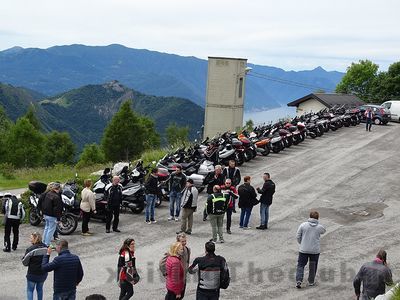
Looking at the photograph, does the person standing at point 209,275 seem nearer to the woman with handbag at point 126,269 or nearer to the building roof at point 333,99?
the woman with handbag at point 126,269

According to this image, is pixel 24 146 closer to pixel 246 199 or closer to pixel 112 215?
pixel 112 215

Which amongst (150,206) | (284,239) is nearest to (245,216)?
(284,239)

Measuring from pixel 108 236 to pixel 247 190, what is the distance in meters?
3.52

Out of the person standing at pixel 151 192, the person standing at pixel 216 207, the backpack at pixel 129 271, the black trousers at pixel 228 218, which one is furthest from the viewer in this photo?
the person standing at pixel 151 192

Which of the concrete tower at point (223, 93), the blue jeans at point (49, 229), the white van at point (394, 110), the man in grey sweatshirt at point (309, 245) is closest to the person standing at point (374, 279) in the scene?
the man in grey sweatshirt at point (309, 245)

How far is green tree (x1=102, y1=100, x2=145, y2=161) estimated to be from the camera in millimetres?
85625

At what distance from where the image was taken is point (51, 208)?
12.4 metres

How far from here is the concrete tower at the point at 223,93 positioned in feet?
143

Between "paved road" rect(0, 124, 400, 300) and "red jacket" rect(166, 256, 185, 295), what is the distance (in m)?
1.76

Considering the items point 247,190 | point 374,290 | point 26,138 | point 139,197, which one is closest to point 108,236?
point 139,197

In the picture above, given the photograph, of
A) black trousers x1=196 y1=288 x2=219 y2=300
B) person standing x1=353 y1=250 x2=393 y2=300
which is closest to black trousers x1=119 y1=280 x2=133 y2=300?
black trousers x1=196 y1=288 x2=219 y2=300

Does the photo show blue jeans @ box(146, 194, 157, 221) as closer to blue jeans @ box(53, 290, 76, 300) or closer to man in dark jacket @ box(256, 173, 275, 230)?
man in dark jacket @ box(256, 173, 275, 230)

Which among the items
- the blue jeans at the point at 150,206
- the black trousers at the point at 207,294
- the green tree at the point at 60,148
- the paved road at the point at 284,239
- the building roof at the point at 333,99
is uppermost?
the building roof at the point at 333,99

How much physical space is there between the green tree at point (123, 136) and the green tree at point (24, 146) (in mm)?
11844
